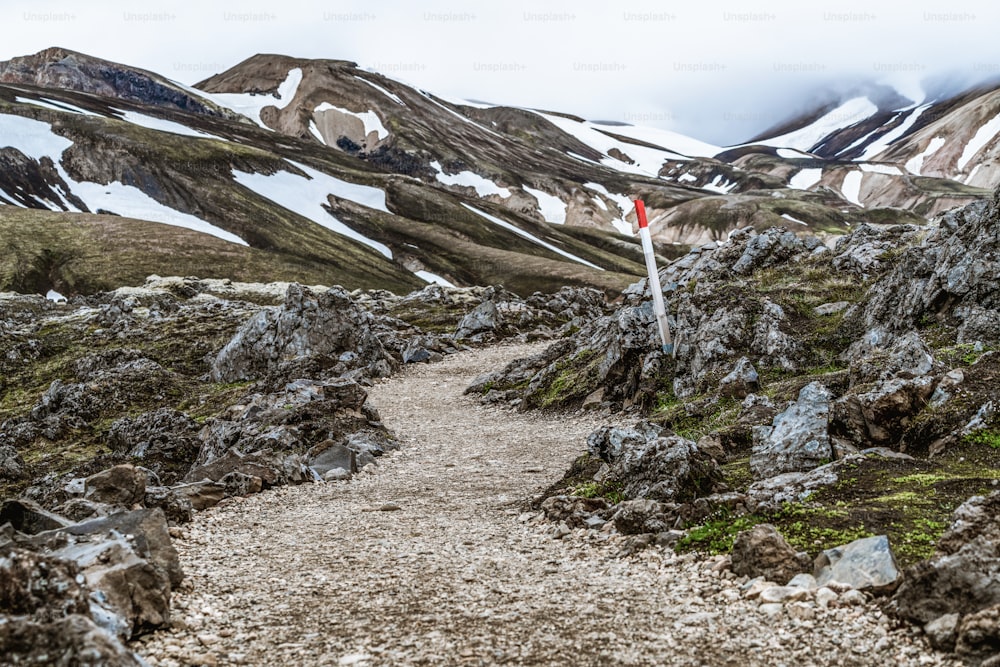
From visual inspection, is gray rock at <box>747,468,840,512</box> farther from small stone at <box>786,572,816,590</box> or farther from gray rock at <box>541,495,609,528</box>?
gray rock at <box>541,495,609,528</box>

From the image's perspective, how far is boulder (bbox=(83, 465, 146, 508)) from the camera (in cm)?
1478

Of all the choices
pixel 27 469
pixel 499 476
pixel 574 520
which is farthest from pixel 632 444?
pixel 27 469

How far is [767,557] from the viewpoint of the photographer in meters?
9.48

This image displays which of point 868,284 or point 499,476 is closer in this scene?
point 499,476

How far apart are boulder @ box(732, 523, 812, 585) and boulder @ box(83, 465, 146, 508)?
11967mm

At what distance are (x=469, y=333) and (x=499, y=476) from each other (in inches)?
1320

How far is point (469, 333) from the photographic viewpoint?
5291 centimetres

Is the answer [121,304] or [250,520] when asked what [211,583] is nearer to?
[250,520]

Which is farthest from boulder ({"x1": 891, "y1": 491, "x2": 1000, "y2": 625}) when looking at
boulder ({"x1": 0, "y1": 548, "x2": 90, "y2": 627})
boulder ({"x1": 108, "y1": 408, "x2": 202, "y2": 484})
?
boulder ({"x1": 108, "y1": 408, "x2": 202, "y2": 484})

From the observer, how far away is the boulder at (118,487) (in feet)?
48.5

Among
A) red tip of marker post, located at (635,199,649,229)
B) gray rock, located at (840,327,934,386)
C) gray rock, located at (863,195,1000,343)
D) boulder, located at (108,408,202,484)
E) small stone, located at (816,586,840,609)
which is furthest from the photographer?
boulder, located at (108,408,202,484)

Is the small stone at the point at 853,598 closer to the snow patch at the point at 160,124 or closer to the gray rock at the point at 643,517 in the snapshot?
the gray rock at the point at 643,517

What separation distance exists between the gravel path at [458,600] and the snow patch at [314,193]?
124257 mm

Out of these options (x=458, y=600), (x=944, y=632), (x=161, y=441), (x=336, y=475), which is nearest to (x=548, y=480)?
(x=336, y=475)
